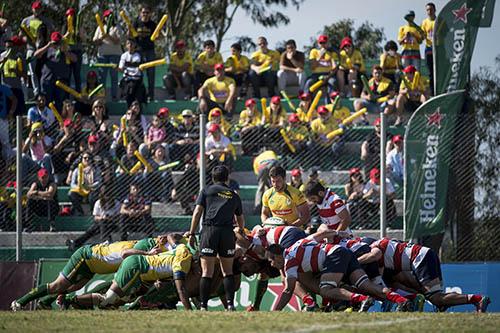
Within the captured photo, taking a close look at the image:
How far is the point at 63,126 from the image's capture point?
20156 mm

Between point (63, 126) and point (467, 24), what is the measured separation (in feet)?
22.5

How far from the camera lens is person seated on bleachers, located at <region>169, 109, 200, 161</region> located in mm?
19516

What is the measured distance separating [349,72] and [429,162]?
20.2 ft

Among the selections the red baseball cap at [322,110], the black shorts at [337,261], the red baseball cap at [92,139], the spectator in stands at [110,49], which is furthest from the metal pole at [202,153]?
the spectator in stands at [110,49]

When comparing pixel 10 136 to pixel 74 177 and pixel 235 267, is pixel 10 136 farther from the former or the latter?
pixel 235 267

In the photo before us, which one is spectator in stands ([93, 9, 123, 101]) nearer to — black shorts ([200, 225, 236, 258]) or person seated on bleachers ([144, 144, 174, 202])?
person seated on bleachers ([144, 144, 174, 202])

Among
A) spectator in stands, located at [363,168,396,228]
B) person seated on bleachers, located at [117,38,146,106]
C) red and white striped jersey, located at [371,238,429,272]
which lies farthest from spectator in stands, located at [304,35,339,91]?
red and white striped jersey, located at [371,238,429,272]

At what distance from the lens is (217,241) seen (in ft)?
49.2

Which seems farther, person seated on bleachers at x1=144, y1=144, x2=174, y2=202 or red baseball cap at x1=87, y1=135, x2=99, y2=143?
red baseball cap at x1=87, y1=135, x2=99, y2=143

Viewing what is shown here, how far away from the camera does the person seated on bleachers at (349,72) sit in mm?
23656

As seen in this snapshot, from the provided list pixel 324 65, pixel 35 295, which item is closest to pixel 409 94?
pixel 324 65

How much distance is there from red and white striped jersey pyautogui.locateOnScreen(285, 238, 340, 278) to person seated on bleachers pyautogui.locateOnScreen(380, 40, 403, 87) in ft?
30.5

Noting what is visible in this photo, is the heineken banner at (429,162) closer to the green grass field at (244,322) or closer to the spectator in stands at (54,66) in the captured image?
the green grass field at (244,322)

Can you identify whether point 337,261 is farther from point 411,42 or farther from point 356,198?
point 411,42
